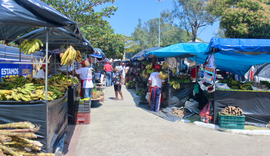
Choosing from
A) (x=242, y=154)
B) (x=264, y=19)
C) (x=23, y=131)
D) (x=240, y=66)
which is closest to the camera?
(x=23, y=131)

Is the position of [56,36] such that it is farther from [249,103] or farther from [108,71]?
[108,71]

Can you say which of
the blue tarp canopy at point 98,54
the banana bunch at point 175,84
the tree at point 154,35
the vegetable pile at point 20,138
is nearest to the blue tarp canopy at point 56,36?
the vegetable pile at point 20,138

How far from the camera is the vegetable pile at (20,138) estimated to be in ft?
10.00

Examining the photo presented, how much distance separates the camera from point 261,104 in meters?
6.16

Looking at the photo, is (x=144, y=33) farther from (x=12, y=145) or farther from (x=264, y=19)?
(x=12, y=145)

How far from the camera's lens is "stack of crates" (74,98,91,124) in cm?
602

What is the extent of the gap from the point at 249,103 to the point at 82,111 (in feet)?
18.4

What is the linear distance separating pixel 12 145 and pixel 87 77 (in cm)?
410

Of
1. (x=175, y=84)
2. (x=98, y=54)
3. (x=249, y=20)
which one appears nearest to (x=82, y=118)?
(x=175, y=84)

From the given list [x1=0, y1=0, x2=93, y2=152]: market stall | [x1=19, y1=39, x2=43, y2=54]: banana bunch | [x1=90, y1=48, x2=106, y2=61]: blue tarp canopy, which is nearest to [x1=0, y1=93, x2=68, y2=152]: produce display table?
[x1=0, y1=0, x2=93, y2=152]: market stall

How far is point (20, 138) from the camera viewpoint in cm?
309

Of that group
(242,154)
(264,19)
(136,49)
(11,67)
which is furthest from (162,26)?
(242,154)

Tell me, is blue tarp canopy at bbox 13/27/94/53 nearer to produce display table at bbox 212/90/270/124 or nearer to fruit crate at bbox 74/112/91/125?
fruit crate at bbox 74/112/91/125

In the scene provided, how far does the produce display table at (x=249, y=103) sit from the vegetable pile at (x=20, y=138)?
5.37 metres
